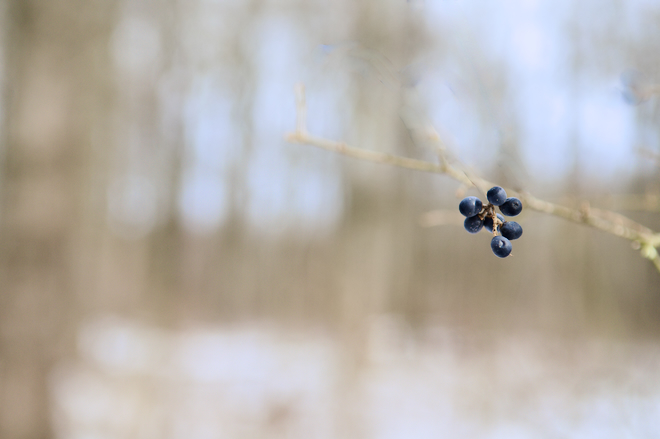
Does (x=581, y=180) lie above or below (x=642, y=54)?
below

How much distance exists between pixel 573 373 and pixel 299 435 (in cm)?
211

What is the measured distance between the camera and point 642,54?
299 centimetres

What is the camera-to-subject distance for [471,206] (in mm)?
465

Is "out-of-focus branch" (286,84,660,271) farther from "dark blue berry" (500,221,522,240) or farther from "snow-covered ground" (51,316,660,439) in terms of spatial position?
"snow-covered ground" (51,316,660,439)

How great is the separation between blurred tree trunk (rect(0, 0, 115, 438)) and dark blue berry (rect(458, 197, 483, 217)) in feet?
7.31

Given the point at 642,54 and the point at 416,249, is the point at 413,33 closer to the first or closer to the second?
the point at 642,54

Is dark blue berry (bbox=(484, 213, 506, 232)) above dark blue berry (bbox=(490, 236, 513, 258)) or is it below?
above

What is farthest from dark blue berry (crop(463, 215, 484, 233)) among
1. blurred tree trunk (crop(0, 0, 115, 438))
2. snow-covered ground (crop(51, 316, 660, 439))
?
blurred tree trunk (crop(0, 0, 115, 438))

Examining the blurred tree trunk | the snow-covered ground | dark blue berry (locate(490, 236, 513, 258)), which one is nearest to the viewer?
dark blue berry (locate(490, 236, 513, 258))

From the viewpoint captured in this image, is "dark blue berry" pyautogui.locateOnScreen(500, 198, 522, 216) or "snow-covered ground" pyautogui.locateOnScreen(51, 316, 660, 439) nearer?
"dark blue berry" pyautogui.locateOnScreen(500, 198, 522, 216)

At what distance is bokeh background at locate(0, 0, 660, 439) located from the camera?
208 cm

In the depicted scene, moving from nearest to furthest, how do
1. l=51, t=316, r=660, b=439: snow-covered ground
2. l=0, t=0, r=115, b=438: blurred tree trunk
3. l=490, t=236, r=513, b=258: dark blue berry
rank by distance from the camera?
l=490, t=236, r=513, b=258: dark blue berry
l=0, t=0, r=115, b=438: blurred tree trunk
l=51, t=316, r=660, b=439: snow-covered ground

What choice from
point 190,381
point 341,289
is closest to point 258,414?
point 190,381

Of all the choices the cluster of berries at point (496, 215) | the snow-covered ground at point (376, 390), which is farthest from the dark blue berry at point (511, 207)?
the snow-covered ground at point (376, 390)
